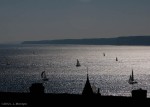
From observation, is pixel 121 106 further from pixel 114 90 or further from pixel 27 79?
pixel 27 79

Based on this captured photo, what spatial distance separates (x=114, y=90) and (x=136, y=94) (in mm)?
116863

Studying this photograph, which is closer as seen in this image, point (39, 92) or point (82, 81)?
point (39, 92)

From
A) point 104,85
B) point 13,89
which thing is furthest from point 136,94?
point 104,85

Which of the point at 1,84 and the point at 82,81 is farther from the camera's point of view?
the point at 82,81

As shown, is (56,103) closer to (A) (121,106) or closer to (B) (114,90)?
(A) (121,106)

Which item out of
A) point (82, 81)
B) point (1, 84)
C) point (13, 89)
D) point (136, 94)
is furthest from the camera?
point (82, 81)

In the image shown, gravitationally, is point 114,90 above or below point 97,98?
below

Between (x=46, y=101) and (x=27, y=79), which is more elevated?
(x=46, y=101)

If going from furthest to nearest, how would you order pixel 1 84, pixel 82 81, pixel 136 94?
1. pixel 82 81
2. pixel 1 84
3. pixel 136 94

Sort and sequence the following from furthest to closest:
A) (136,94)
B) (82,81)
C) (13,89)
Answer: (82,81), (13,89), (136,94)

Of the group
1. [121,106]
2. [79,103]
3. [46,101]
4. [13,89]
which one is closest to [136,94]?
[121,106]

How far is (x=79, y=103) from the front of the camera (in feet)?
83.7

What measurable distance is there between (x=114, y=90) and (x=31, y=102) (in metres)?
117

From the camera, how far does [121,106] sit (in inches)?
990
